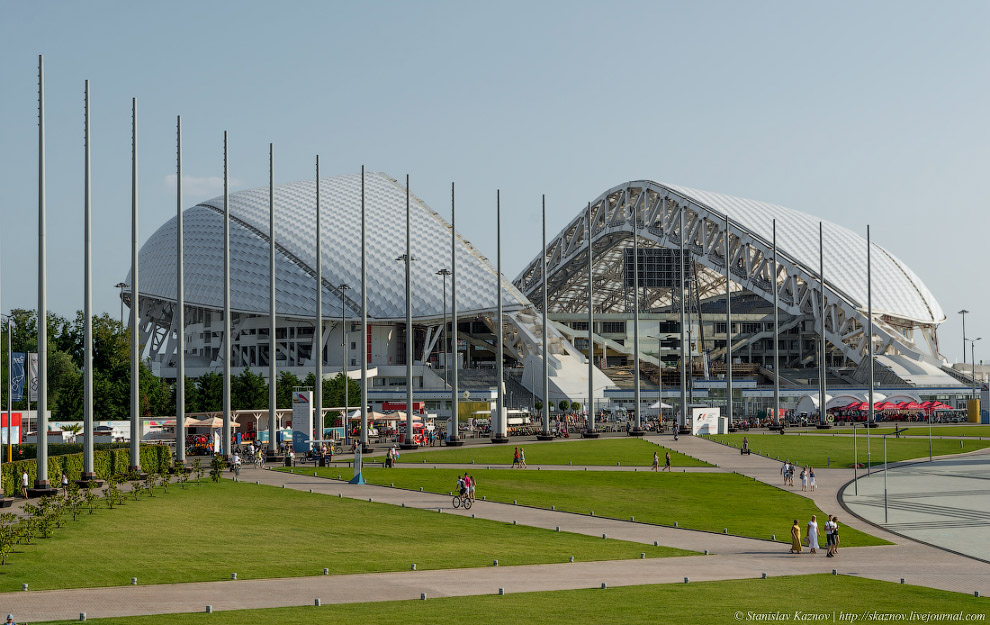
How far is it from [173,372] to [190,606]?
323ft

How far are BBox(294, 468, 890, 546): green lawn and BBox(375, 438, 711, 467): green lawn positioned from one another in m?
5.96

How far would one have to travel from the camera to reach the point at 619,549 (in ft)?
97.3

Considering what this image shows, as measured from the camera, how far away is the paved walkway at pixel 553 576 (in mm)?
20875

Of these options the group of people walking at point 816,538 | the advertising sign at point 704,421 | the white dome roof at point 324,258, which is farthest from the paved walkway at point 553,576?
the white dome roof at point 324,258

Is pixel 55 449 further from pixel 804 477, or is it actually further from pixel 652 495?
pixel 804 477

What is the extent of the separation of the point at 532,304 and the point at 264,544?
4118 inches

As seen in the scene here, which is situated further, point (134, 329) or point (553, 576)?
point (134, 329)

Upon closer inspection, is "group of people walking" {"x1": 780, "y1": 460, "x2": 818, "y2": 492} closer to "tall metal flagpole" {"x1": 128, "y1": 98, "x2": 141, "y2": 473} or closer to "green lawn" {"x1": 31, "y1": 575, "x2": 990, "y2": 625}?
"green lawn" {"x1": 31, "y1": 575, "x2": 990, "y2": 625}

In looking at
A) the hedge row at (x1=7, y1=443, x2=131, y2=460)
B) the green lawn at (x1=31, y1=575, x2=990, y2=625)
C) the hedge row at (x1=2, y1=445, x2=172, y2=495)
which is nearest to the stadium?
the hedge row at (x1=7, y1=443, x2=131, y2=460)

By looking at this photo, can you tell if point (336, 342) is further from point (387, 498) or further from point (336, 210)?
point (387, 498)

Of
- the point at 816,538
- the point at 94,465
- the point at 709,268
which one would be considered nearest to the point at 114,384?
the point at 94,465

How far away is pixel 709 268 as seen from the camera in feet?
472

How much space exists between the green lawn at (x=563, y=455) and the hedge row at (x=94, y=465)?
13394 millimetres

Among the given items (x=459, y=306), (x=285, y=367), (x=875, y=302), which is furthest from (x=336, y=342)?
(x=875, y=302)
